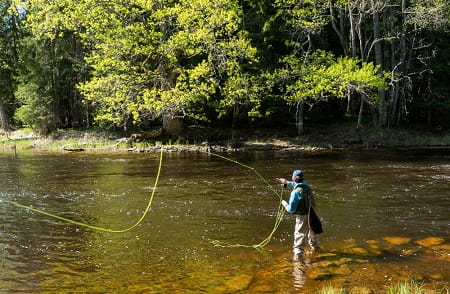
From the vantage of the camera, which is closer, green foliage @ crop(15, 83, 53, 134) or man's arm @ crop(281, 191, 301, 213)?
man's arm @ crop(281, 191, 301, 213)

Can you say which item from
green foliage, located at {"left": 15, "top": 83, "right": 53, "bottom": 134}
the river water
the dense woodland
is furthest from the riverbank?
the river water

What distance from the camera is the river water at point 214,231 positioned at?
7316mm

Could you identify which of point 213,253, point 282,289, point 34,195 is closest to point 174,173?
point 34,195

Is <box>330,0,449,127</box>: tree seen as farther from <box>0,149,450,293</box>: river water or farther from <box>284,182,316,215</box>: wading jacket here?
<box>284,182,316,215</box>: wading jacket

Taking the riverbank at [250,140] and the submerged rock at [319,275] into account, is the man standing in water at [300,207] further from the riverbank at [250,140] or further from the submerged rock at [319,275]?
the riverbank at [250,140]

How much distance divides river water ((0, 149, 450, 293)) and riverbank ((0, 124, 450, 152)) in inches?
344

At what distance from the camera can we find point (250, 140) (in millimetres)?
30016

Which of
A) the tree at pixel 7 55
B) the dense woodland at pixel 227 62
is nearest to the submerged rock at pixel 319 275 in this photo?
the dense woodland at pixel 227 62

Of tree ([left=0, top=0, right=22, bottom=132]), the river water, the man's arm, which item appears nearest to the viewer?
the river water

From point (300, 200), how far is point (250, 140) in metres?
21.5

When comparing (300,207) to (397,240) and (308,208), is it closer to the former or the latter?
(308,208)

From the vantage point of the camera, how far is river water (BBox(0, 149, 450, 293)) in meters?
7.32

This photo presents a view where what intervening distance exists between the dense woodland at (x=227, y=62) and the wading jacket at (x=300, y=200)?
735 inches

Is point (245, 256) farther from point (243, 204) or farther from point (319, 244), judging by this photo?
point (243, 204)
